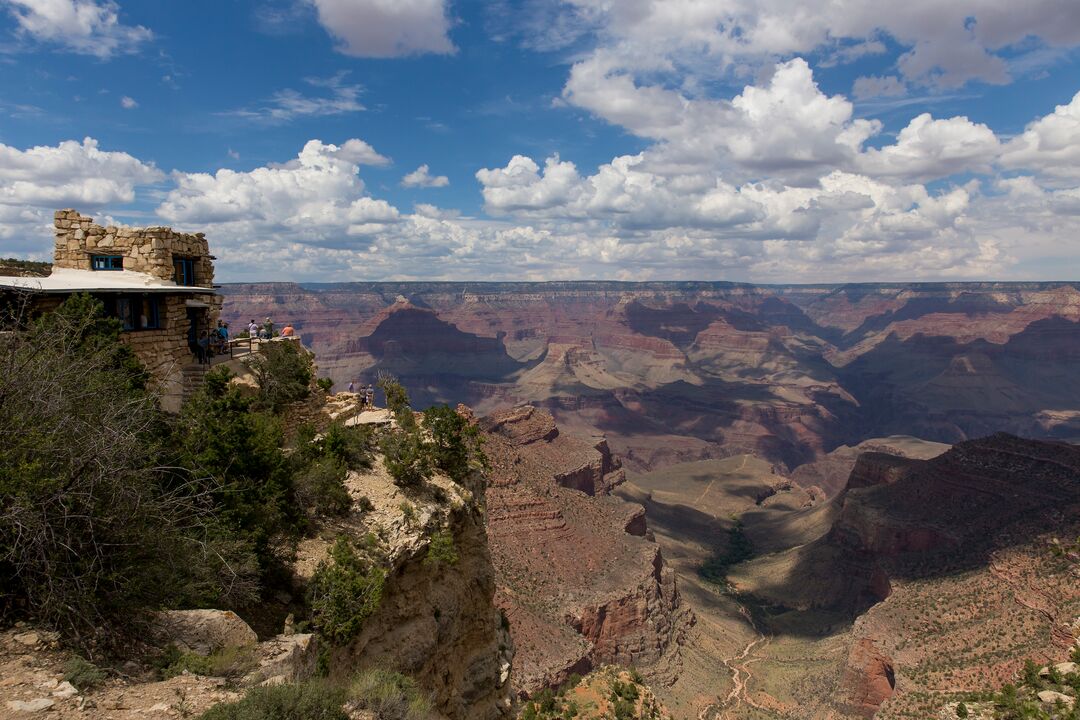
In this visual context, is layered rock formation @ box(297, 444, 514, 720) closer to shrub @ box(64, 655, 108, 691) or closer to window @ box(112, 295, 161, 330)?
shrub @ box(64, 655, 108, 691)

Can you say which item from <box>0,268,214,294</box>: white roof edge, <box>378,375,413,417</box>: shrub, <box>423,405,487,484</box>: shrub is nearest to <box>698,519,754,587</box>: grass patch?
<box>423,405,487,484</box>: shrub

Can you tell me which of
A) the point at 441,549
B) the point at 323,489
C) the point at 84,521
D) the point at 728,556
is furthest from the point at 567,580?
the point at 84,521

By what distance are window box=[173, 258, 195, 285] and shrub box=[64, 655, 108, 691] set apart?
1313cm

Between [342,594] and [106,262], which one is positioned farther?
[106,262]

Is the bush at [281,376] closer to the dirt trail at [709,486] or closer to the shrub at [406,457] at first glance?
the shrub at [406,457]

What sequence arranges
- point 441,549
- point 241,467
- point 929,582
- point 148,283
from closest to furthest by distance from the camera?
point 241,467 < point 148,283 < point 441,549 < point 929,582

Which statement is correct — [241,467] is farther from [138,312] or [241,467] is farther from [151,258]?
[151,258]

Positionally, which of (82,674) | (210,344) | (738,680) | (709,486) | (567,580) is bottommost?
(709,486)

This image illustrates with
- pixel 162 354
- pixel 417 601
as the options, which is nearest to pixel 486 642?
pixel 417 601

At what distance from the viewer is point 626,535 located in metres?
63.8

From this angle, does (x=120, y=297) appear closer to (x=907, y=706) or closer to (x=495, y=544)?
(x=495, y=544)

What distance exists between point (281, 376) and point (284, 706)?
1269cm

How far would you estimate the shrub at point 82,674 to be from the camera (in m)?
7.40

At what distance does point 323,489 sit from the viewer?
15578mm
